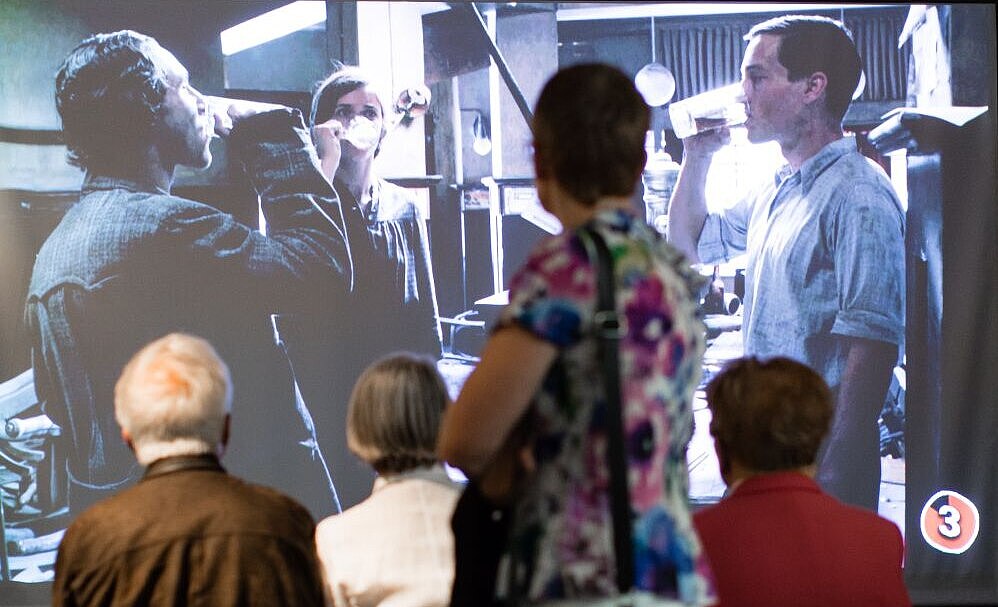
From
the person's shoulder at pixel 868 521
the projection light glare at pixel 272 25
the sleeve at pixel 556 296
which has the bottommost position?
the person's shoulder at pixel 868 521

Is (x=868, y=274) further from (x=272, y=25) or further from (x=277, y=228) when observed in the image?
(x=272, y=25)

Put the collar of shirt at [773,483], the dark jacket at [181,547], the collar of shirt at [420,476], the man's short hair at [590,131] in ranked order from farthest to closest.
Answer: the collar of shirt at [420,476] < the collar of shirt at [773,483] < the dark jacket at [181,547] < the man's short hair at [590,131]

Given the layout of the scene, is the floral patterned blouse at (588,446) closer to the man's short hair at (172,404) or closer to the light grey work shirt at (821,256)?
the man's short hair at (172,404)

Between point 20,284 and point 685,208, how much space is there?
8.43ft

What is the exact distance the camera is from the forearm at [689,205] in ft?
16.0

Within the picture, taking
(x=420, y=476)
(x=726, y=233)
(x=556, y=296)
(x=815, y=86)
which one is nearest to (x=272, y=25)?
(x=726, y=233)

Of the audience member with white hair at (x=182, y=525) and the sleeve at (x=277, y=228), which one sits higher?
the sleeve at (x=277, y=228)

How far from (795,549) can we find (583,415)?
2.27 feet

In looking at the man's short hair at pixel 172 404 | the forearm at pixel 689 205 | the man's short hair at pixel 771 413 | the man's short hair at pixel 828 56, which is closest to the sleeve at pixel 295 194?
the forearm at pixel 689 205

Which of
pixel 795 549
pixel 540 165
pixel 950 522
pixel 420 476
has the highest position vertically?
pixel 540 165

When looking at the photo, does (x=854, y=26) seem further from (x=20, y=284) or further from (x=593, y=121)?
(x=593, y=121)

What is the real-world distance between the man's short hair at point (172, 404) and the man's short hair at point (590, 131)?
2.33ft

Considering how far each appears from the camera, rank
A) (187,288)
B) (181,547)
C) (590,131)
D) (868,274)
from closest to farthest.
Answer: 1. (590,131)
2. (181,547)
3. (187,288)
4. (868,274)

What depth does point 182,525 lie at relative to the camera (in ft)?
5.87
